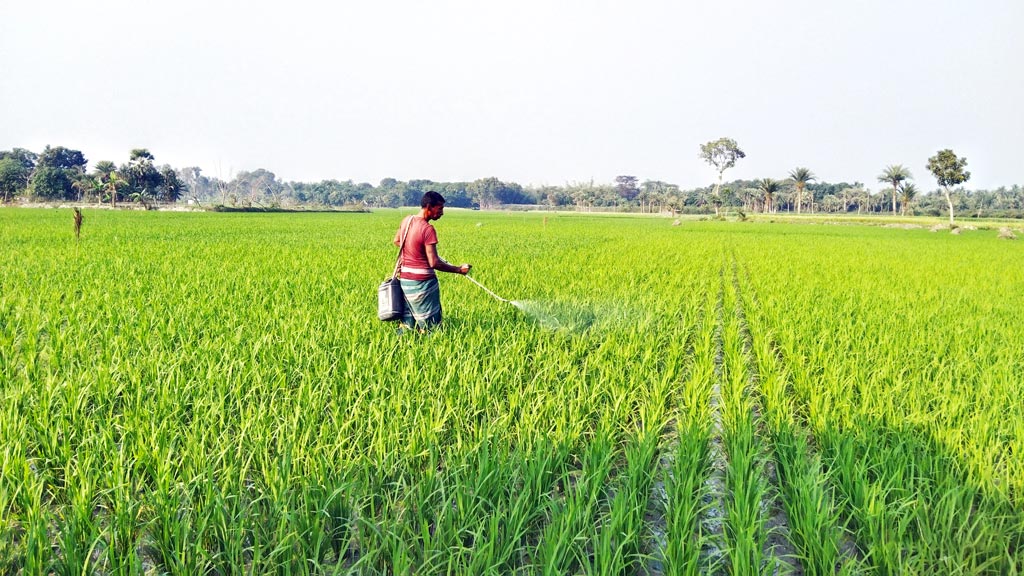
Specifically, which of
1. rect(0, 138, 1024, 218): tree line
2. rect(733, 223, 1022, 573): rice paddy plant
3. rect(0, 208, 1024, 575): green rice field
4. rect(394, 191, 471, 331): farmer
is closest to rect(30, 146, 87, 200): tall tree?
rect(0, 138, 1024, 218): tree line

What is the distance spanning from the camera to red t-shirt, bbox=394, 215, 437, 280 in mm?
4051

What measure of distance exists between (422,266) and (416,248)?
0.15 m

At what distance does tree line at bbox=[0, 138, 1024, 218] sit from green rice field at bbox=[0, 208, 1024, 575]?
48.1 meters

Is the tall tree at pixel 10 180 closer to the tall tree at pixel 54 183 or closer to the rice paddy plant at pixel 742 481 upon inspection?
the tall tree at pixel 54 183

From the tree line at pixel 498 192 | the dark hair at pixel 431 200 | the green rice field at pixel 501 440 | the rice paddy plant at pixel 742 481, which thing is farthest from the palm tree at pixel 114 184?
the rice paddy plant at pixel 742 481

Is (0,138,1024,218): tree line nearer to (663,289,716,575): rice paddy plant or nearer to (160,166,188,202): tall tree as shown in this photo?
(160,166,188,202): tall tree

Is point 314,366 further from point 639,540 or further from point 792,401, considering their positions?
point 792,401

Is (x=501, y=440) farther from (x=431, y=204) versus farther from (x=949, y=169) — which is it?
(x=949, y=169)

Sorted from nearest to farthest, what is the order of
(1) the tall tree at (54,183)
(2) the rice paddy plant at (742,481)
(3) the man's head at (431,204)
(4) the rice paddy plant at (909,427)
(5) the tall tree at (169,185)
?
(2) the rice paddy plant at (742,481)
(4) the rice paddy plant at (909,427)
(3) the man's head at (431,204)
(1) the tall tree at (54,183)
(5) the tall tree at (169,185)

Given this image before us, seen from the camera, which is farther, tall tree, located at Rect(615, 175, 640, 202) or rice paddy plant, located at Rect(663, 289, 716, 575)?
tall tree, located at Rect(615, 175, 640, 202)

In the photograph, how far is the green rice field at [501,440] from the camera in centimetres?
188

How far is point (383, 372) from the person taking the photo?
338 cm

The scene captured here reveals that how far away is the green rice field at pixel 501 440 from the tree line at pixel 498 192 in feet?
158

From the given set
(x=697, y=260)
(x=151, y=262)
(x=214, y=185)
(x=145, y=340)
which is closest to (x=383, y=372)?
(x=145, y=340)
